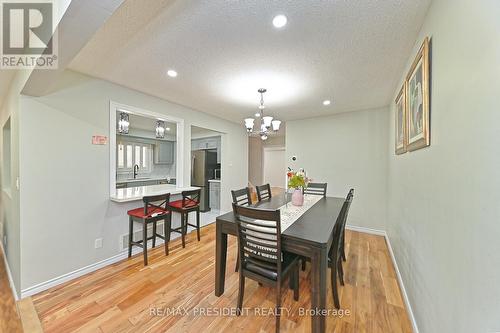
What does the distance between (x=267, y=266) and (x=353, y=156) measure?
3.28 m

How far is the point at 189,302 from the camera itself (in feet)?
6.01

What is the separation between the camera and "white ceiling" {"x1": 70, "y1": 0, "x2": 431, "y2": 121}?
4.44 ft

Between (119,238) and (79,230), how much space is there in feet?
1.61

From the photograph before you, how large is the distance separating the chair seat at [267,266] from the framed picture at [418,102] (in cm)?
141

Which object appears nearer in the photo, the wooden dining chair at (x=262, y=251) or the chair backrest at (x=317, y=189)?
the wooden dining chair at (x=262, y=251)

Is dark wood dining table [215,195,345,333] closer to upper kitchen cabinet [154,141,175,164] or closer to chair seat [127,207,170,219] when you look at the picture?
chair seat [127,207,170,219]

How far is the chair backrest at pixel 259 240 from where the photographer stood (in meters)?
1.43

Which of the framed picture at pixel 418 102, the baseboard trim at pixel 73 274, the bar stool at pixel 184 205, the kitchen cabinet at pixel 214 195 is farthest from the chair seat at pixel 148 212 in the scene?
the framed picture at pixel 418 102

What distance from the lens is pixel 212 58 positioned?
1957 millimetres

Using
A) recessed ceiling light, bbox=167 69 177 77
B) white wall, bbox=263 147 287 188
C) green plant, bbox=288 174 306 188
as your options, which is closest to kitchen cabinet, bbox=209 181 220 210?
green plant, bbox=288 174 306 188

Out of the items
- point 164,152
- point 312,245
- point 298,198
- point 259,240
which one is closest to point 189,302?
point 259,240

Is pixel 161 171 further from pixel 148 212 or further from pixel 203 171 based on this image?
pixel 148 212

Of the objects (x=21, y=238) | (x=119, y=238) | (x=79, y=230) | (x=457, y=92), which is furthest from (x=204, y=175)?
(x=457, y=92)

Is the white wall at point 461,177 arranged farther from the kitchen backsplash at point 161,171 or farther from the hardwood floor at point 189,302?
the kitchen backsplash at point 161,171
